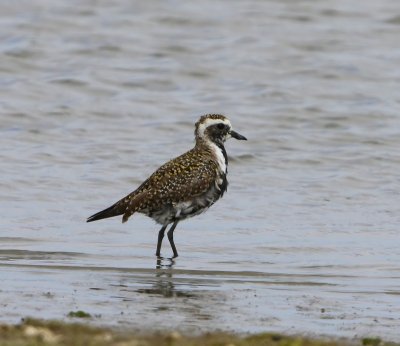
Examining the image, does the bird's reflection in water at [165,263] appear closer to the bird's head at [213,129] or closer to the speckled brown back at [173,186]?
the speckled brown back at [173,186]

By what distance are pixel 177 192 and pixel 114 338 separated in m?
5.15

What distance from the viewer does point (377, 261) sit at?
12.6 metres

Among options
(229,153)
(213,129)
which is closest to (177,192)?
(213,129)

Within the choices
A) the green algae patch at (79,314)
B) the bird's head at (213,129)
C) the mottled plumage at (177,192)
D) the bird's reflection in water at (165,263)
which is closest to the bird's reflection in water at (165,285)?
the bird's reflection in water at (165,263)

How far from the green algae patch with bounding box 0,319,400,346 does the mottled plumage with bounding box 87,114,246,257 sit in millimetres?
4453

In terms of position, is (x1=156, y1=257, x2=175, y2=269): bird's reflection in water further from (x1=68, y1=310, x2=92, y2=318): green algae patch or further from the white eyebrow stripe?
(x1=68, y1=310, x2=92, y2=318): green algae patch

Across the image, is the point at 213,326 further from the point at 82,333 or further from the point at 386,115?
the point at 386,115

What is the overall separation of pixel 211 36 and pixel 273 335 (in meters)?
20.4

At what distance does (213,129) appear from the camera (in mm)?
13703

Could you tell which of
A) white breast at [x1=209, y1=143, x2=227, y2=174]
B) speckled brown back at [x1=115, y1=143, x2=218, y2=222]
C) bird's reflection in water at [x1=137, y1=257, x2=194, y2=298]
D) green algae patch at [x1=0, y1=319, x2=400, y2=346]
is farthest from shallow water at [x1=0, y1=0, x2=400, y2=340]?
white breast at [x1=209, y1=143, x2=227, y2=174]

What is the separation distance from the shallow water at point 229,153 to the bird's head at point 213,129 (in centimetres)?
124

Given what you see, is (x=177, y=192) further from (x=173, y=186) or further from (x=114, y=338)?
(x=114, y=338)

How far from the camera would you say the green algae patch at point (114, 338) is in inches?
297

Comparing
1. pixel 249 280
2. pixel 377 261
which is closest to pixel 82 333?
pixel 249 280
